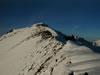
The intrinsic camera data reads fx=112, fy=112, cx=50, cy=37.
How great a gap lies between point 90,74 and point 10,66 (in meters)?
23.5

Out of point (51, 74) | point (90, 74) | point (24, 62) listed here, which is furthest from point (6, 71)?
point (90, 74)

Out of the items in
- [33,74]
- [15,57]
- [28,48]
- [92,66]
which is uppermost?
[28,48]

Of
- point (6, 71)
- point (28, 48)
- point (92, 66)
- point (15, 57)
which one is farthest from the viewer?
point (28, 48)

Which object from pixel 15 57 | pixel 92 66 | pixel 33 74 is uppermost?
pixel 15 57

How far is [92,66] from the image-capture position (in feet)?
38.5

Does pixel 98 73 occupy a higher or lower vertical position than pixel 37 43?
lower

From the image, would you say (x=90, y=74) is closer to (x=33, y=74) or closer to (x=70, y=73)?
(x=70, y=73)

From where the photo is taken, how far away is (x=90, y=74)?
393 inches

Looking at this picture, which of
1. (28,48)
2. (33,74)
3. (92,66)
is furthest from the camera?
(28,48)

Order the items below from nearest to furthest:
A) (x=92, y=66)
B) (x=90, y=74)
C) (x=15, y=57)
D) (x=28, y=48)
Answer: (x=90, y=74) → (x=92, y=66) → (x=15, y=57) → (x=28, y=48)

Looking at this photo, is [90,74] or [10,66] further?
[10,66]

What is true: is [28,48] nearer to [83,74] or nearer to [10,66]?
[10,66]

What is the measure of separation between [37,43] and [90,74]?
85.1ft

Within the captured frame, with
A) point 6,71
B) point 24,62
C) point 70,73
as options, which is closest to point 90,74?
point 70,73
